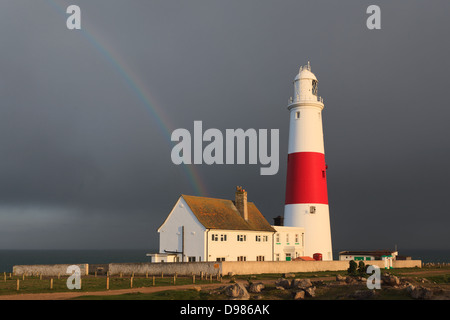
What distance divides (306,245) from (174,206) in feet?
61.6

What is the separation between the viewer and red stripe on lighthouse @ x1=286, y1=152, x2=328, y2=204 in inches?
2522

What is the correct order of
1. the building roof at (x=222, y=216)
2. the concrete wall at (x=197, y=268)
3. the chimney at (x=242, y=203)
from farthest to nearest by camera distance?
the chimney at (x=242, y=203), the building roof at (x=222, y=216), the concrete wall at (x=197, y=268)

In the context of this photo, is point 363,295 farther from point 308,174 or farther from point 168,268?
point 308,174

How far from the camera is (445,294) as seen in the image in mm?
31953

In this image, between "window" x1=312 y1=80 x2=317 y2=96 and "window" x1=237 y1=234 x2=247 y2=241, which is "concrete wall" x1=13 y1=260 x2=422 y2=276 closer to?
"window" x1=237 y1=234 x2=247 y2=241

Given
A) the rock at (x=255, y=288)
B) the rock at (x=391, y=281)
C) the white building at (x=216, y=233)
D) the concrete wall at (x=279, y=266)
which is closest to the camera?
the rock at (x=255, y=288)

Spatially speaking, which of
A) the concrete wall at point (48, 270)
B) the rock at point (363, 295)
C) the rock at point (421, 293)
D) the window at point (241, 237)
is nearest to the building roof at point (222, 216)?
the window at point (241, 237)

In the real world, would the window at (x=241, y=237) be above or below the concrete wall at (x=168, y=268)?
above

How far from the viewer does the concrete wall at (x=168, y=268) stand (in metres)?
46.8

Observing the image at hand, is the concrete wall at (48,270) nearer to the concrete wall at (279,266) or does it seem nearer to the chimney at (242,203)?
the concrete wall at (279,266)

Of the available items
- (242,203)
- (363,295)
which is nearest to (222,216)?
(242,203)

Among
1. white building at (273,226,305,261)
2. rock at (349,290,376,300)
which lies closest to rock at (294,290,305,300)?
rock at (349,290,376,300)

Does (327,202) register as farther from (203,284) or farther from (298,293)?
(298,293)
